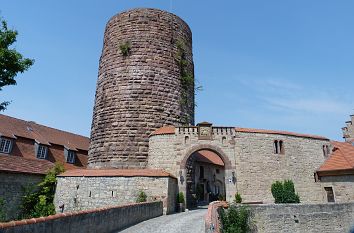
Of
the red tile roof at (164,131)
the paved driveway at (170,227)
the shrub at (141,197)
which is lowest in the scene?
the paved driveway at (170,227)

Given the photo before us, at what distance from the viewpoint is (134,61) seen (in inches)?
880

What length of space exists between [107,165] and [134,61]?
832 cm

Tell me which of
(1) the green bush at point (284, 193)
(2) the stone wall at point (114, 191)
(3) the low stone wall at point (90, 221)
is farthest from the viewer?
(1) the green bush at point (284, 193)

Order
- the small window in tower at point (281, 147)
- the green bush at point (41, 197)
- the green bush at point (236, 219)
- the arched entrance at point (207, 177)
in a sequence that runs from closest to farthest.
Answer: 1. the green bush at point (236, 219)
2. the green bush at point (41, 197)
3. the small window in tower at point (281, 147)
4. the arched entrance at point (207, 177)

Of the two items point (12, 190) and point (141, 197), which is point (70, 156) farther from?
point (141, 197)

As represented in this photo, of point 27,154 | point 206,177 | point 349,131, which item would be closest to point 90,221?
point 27,154

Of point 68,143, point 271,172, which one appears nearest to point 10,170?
point 68,143

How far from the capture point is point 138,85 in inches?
854

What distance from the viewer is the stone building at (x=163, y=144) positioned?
1684cm

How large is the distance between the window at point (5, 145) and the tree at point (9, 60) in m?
7.02

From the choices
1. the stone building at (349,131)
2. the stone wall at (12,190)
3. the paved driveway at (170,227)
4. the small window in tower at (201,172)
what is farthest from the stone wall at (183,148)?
the stone building at (349,131)

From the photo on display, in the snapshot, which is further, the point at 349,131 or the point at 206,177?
the point at 349,131

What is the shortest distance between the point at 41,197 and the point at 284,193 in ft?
50.3

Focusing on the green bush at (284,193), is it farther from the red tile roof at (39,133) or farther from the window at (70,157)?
the red tile roof at (39,133)
